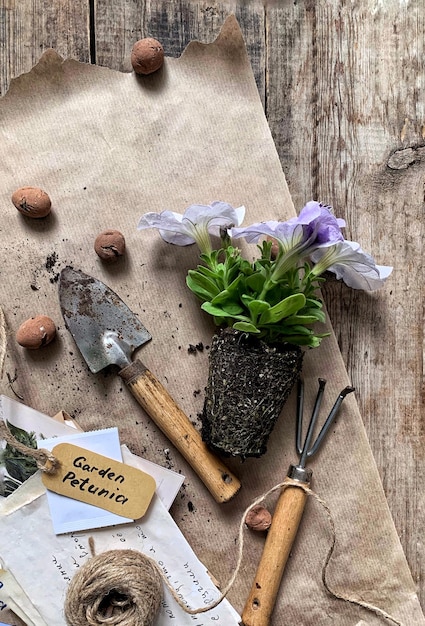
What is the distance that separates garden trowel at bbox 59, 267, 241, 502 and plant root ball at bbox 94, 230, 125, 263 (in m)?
0.05

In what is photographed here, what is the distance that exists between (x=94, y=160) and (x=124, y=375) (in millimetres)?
350

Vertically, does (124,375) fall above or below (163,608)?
above

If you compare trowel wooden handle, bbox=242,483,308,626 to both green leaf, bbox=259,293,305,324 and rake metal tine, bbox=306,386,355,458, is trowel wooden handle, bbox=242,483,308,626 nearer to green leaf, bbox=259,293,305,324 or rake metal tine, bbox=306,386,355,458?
rake metal tine, bbox=306,386,355,458

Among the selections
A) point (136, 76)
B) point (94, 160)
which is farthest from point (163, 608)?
point (136, 76)

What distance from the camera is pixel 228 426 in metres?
0.97

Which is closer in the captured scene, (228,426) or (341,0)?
(228,426)

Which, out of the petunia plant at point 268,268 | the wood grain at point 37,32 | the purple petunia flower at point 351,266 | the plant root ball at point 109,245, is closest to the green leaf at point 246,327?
the petunia plant at point 268,268

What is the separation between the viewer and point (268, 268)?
0.96m

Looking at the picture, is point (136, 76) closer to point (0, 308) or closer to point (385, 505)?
point (0, 308)

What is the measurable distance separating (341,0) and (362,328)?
55 cm

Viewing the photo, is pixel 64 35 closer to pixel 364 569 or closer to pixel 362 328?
pixel 362 328

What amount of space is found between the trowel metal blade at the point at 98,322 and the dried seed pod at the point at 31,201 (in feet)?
0.33

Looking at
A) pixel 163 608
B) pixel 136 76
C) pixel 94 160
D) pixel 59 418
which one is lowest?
pixel 163 608

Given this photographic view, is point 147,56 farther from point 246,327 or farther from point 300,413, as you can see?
point 300,413
